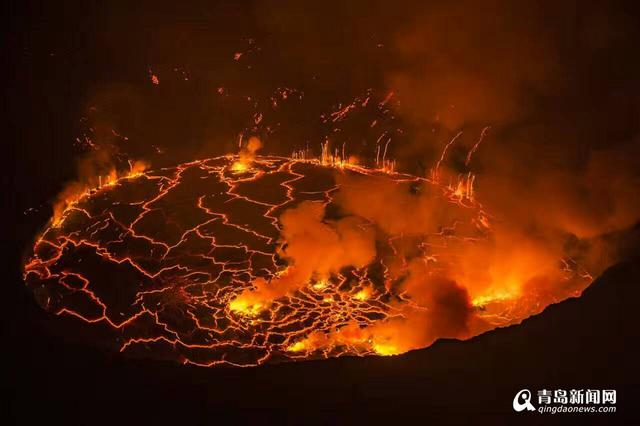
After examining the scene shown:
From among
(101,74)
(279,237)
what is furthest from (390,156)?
(101,74)

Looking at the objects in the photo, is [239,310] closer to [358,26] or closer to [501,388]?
[501,388]

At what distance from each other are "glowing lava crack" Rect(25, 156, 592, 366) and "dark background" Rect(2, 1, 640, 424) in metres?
0.50

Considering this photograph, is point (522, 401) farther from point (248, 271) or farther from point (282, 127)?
point (282, 127)

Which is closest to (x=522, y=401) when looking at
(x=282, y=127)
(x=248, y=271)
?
(x=248, y=271)

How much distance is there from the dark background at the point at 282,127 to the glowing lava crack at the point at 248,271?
501mm

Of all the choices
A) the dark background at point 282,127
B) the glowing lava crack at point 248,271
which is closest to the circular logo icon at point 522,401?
the dark background at point 282,127

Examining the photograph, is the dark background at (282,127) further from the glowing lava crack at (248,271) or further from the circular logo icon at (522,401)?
the glowing lava crack at (248,271)

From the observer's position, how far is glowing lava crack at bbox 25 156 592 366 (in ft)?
16.4

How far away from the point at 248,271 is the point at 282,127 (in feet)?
13.7

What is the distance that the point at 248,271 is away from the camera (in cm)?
617

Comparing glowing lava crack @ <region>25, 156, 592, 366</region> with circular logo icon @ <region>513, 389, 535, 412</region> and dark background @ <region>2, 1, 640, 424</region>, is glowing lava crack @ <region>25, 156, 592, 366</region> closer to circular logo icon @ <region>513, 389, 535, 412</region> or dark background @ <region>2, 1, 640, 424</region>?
dark background @ <region>2, 1, 640, 424</region>

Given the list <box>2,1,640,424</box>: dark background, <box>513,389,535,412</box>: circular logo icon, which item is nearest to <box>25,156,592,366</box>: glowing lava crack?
<box>2,1,640,424</box>: dark background

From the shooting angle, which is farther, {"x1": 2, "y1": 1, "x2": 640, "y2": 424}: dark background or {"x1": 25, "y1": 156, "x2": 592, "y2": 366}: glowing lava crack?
{"x1": 25, "y1": 156, "x2": 592, "y2": 366}: glowing lava crack

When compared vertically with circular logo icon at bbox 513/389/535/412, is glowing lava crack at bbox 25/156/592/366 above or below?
above
